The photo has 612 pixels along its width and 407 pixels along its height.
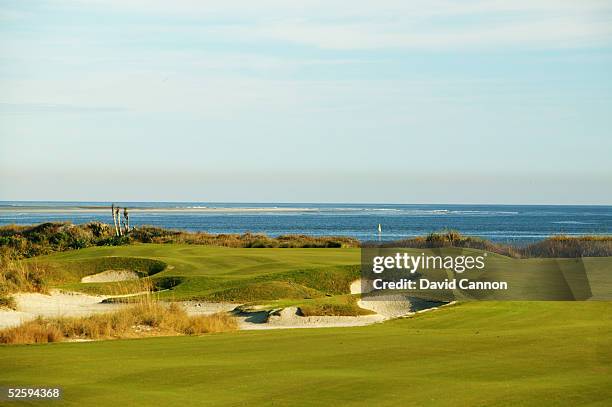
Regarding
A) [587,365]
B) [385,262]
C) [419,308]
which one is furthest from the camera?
[385,262]

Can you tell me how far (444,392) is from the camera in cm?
1025

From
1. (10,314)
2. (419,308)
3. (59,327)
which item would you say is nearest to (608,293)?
(419,308)

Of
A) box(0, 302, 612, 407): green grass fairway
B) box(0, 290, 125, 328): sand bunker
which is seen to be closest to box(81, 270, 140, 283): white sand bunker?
box(0, 290, 125, 328): sand bunker

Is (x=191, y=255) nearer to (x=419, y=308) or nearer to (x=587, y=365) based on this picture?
(x=419, y=308)

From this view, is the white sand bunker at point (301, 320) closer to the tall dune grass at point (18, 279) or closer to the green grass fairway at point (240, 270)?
the green grass fairway at point (240, 270)

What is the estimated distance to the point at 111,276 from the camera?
34312 millimetres

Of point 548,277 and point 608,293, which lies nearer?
point 608,293

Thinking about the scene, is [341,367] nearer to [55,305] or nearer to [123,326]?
[123,326]

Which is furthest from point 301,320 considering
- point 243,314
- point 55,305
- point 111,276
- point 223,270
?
point 111,276

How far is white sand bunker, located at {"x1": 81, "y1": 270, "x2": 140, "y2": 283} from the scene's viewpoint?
112ft

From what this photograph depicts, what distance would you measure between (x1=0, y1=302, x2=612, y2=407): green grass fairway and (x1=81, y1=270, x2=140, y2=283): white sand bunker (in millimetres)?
17617

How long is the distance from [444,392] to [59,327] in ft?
34.2

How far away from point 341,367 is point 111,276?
76.4 ft

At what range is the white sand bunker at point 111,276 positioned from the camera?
3425cm
